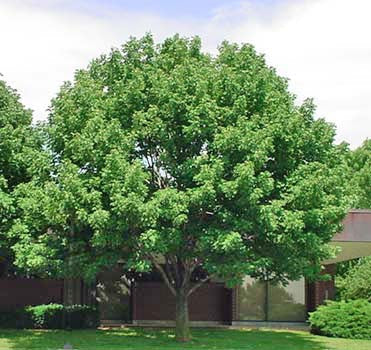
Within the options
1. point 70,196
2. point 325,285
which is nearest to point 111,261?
point 70,196

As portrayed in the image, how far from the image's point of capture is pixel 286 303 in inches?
1101

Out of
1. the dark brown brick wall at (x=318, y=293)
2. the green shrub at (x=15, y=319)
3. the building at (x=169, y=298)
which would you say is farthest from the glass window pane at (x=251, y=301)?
the green shrub at (x=15, y=319)

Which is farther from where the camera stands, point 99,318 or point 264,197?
point 99,318

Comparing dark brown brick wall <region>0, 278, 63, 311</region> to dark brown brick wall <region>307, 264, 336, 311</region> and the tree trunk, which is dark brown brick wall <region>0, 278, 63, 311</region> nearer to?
the tree trunk

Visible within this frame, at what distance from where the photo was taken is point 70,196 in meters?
17.0

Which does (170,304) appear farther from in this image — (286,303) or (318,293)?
(318,293)

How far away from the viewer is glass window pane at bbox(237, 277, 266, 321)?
91.1 ft

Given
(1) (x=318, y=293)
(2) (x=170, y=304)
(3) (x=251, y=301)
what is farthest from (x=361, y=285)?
(2) (x=170, y=304)

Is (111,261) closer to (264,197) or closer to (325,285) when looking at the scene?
(264,197)

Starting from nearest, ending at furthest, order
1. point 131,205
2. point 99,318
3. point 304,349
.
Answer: point 131,205
point 304,349
point 99,318

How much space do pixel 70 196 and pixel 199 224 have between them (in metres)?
3.70

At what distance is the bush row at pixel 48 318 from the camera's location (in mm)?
24062

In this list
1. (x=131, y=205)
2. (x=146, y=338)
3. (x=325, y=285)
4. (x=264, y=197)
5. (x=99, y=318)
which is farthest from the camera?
(x=325, y=285)

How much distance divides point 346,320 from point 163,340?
263 inches
